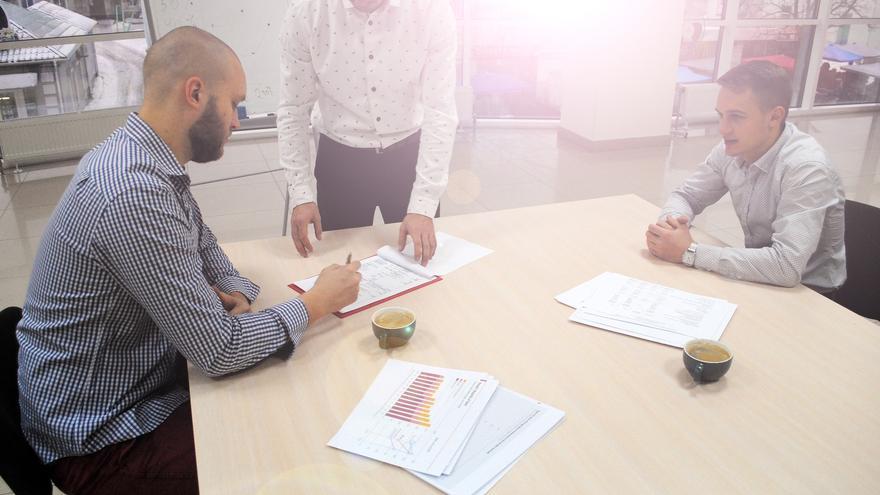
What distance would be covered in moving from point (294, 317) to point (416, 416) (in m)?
0.36

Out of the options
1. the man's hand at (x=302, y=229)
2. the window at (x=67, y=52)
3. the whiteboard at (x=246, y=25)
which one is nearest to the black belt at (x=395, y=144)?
the man's hand at (x=302, y=229)

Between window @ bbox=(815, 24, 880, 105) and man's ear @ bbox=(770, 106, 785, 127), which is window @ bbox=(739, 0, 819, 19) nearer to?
window @ bbox=(815, 24, 880, 105)

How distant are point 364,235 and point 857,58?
7429mm

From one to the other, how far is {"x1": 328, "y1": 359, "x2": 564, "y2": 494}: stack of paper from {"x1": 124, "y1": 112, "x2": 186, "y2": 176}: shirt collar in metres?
0.63

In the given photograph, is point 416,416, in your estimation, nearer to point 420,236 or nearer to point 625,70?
point 420,236

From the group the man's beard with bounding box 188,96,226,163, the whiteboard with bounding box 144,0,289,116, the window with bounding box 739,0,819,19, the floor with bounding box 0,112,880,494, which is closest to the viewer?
the man's beard with bounding box 188,96,226,163

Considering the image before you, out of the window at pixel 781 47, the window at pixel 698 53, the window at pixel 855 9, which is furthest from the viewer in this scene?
the window at pixel 855 9

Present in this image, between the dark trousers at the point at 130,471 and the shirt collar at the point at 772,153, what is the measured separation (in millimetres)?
1677

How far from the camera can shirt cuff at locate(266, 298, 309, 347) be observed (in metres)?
1.30

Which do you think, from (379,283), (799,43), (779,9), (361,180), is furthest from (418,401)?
(799,43)

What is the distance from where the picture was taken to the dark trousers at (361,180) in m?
2.13

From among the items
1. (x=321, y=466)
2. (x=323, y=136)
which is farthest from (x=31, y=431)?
(x=323, y=136)

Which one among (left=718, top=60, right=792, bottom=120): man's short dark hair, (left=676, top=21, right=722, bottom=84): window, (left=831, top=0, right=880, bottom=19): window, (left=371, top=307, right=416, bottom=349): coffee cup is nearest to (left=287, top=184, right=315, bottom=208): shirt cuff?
(left=371, top=307, right=416, bottom=349): coffee cup

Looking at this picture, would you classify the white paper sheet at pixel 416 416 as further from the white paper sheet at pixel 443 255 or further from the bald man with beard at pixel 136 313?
the white paper sheet at pixel 443 255
